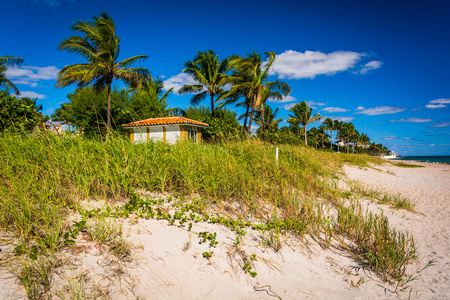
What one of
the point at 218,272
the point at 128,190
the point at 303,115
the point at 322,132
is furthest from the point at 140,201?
the point at 322,132

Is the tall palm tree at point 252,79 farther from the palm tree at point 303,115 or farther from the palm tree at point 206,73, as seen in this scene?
the palm tree at point 303,115

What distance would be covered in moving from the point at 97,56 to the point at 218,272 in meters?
18.9

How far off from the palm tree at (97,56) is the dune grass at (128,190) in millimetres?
13891

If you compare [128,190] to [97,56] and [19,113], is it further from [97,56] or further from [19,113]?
[97,56]

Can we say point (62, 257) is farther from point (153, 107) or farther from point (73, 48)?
point (153, 107)

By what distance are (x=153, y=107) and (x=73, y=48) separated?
9.89 metres

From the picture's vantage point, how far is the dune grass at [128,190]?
2.20 m

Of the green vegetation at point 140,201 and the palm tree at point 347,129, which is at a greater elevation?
the palm tree at point 347,129

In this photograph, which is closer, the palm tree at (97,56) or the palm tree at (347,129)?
the palm tree at (97,56)

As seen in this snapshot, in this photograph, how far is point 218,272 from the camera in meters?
2.23

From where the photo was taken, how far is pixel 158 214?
112 inches

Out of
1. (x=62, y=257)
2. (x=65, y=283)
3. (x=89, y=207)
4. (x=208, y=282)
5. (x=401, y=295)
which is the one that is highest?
(x=89, y=207)

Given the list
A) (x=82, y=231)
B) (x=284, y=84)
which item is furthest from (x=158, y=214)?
(x=284, y=84)

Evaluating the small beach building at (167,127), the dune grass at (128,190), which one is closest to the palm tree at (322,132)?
the small beach building at (167,127)
